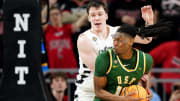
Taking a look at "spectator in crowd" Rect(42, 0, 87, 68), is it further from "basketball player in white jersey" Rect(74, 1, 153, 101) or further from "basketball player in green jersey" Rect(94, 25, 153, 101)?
"basketball player in green jersey" Rect(94, 25, 153, 101)

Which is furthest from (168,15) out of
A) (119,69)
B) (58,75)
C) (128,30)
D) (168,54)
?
(119,69)

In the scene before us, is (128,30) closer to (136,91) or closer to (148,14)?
(136,91)

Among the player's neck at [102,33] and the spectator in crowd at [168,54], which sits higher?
the player's neck at [102,33]

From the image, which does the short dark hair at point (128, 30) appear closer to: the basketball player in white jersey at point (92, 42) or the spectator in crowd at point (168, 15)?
the basketball player in white jersey at point (92, 42)

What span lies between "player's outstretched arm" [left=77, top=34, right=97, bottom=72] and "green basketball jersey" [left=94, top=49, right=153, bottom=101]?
0.67 meters

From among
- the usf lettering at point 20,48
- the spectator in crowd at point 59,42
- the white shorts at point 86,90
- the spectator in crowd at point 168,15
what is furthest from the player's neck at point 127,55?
the spectator in crowd at point 168,15

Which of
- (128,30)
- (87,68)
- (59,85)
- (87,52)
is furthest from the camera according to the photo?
(59,85)

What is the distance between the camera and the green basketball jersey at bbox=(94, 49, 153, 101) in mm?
5027

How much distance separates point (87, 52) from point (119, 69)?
862mm

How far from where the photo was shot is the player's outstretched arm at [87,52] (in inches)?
228

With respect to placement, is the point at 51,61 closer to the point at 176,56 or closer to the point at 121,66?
the point at 176,56

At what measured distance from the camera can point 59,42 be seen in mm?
9297

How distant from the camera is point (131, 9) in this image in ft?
31.2

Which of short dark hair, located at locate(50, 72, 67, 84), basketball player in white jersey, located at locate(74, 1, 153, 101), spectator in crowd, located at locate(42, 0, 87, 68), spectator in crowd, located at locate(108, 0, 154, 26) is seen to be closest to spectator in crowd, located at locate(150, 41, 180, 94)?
spectator in crowd, located at locate(108, 0, 154, 26)
